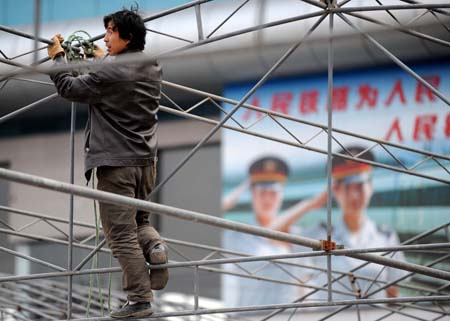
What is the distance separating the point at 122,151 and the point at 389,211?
1677 centimetres

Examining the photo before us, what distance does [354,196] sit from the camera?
2789 centimetres

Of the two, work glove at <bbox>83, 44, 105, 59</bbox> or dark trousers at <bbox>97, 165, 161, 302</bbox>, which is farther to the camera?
work glove at <bbox>83, 44, 105, 59</bbox>

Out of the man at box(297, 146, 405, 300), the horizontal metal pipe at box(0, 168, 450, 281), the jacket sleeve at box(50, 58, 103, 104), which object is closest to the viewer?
the horizontal metal pipe at box(0, 168, 450, 281)


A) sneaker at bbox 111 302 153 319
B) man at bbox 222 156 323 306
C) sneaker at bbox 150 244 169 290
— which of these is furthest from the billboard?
sneaker at bbox 111 302 153 319

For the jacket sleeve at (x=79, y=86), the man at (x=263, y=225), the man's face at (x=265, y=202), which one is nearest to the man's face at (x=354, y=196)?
the man at (x=263, y=225)

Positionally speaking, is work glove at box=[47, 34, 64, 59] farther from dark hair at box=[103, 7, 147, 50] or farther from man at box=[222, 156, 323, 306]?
man at box=[222, 156, 323, 306]

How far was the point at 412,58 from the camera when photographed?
26.5 metres

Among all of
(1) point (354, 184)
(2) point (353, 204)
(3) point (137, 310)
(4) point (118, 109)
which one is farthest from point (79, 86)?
(2) point (353, 204)

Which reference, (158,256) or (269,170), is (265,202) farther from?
(158,256)

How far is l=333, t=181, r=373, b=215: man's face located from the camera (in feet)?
91.2

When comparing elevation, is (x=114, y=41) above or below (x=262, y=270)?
below

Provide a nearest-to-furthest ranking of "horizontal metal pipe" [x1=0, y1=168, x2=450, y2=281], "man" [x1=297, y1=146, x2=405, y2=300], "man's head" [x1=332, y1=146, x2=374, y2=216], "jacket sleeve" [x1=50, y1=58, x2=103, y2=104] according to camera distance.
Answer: "horizontal metal pipe" [x1=0, y1=168, x2=450, y2=281], "jacket sleeve" [x1=50, y1=58, x2=103, y2=104], "man" [x1=297, y1=146, x2=405, y2=300], "man's head" [x1=332, y1=146, x2=374, y2=216]

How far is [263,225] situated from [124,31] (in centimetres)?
1772

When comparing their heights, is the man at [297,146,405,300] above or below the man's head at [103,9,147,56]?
above
